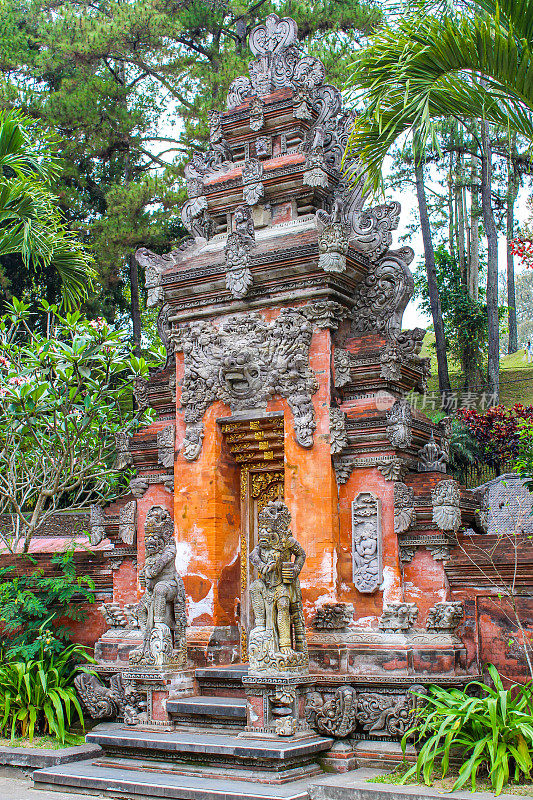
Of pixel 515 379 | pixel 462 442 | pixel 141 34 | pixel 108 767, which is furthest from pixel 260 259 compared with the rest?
pixel 515 379

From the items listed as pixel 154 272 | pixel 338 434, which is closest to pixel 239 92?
pixel 154 272

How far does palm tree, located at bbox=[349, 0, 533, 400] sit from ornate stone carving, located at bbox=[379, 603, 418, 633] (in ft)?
13.9

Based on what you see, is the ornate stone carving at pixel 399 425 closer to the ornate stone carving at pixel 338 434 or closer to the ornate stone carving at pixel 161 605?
the ornate stone carving at pixel 338 434

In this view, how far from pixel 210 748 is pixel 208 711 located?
0.81 metres

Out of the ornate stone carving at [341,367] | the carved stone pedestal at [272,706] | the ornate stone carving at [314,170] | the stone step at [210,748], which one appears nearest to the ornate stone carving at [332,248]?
the ornate stone carving at [341,367]

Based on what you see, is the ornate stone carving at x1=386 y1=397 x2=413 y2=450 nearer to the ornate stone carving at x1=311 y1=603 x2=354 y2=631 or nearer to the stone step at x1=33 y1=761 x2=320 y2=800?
the ornate stone carving at x1=311 y1=603 x2=354 y2=631

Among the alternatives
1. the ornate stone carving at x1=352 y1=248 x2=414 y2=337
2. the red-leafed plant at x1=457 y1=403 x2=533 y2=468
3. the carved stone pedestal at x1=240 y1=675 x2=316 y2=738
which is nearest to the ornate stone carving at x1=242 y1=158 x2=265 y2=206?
the ornate stone carving at x1=352 y1=248 x2=414 y2=337

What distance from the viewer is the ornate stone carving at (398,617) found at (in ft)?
27.7

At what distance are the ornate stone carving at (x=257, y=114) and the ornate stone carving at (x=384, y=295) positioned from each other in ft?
8.75

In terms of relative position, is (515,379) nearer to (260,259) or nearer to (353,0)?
(353,0)

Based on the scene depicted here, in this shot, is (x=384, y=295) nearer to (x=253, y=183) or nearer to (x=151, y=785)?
(x=253, y=183)

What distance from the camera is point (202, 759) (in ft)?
25.4

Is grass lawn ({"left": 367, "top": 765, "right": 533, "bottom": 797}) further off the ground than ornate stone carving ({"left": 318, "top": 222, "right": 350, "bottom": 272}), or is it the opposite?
ornate stone carving ({"left": 318, "top": 222, "right": 350, "bottom": 272})

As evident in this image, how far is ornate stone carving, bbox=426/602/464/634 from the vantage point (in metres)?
8.22
